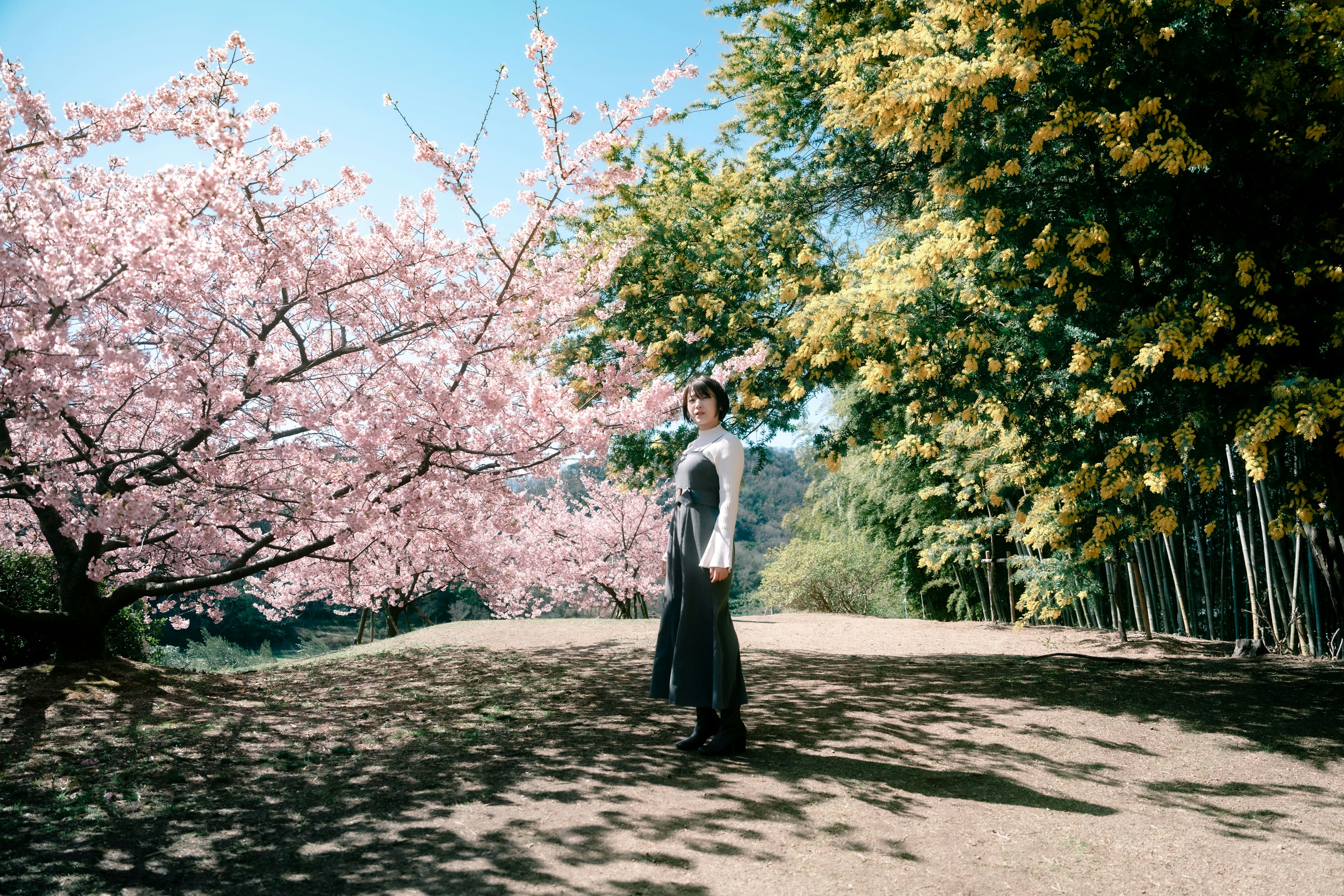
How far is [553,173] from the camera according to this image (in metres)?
4.32

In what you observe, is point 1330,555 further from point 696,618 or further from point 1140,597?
point 696,618

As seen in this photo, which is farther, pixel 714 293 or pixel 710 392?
pixel 714 293

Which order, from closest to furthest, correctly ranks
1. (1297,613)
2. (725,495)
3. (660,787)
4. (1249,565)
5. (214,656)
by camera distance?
(660,787)
(725,495)
(1297,613)
(1249,565)
(214,656)

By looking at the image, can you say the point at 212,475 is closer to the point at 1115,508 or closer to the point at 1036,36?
the point at 1036,36

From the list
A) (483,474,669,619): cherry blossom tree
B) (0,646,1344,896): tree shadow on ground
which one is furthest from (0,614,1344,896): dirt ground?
(483,474,669,619): cherry blossom tree

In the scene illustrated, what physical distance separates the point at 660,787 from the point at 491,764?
0.79 meters

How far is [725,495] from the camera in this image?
10.4ft

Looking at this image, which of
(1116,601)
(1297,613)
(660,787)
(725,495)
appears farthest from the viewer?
(1116,601)

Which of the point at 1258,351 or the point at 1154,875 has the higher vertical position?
the point at 1258,351

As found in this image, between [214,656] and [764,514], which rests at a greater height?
[764,514]

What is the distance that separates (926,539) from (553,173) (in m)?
9.10

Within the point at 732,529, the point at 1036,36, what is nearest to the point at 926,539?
the point at 1036,36

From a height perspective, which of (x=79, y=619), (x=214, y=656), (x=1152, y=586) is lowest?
(x=214, y=656)

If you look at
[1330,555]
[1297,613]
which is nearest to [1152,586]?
[1297,613]
